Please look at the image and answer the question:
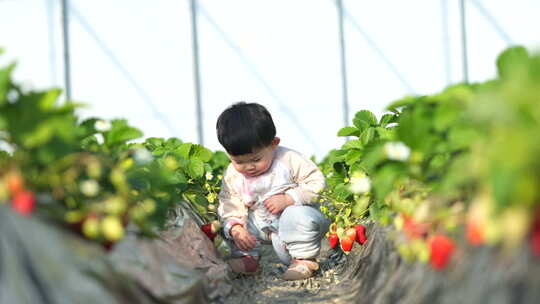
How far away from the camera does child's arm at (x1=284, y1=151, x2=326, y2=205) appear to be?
2508 millimetres

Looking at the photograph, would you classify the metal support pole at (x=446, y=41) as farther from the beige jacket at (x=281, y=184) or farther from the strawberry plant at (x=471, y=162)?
the strawberry plant at (x=471, y=162)

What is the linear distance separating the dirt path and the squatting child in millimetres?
53

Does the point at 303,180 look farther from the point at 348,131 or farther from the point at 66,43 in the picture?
the point at 66,43

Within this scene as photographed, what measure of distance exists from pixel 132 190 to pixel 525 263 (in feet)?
3.11

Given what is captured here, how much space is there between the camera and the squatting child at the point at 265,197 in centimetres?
239

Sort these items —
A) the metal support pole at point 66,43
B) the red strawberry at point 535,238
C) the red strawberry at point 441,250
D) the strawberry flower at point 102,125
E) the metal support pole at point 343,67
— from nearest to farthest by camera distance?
the red strawberry at point 535,238
the red strawberry at point 441,250
the strawberry flower at point 102,125
the metal support pole at point 66,43
the metal support pole at point 343,67

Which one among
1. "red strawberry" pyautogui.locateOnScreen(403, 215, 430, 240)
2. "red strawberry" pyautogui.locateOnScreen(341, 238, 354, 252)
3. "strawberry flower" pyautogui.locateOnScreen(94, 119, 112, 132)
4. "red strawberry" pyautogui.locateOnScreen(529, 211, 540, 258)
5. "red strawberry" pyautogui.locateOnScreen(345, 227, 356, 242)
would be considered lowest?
"red strawberry" pyautogui.locateOnScreen(341, 238, 354, 252)

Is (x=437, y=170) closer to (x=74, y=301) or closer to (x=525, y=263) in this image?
(x=525, y=263)

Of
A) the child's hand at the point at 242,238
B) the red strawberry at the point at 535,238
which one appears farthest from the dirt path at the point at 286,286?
the red strawberry at the point at 535,238

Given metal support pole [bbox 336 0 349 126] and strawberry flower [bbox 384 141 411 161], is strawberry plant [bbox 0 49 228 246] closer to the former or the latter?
strawberry flower [bbox 384 141 411 161]

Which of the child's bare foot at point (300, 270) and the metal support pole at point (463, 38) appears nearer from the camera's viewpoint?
the child's bare foot at point (300, 270)

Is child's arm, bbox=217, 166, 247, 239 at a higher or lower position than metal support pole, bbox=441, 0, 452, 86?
lower

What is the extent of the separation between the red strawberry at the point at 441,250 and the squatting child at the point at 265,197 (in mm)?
1244

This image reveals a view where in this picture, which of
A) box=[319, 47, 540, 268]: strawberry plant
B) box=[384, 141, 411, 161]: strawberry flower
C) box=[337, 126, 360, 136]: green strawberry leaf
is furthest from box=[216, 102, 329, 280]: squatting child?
box=[384, 141, 411, 161]: strawberry flower
